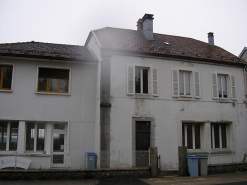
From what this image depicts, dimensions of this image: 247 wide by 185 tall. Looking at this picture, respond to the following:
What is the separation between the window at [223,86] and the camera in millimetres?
16031

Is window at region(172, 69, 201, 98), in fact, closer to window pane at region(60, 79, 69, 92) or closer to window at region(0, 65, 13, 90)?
window pane at region(60, 79, 69, 92)

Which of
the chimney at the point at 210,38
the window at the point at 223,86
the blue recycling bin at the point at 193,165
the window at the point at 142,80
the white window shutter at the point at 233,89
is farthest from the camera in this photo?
the chimney at the point at 210,38

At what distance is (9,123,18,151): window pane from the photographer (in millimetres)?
13578

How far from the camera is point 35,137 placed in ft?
46.0

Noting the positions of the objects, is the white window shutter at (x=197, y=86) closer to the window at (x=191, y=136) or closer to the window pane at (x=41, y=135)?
the window at (x=191, y=136)

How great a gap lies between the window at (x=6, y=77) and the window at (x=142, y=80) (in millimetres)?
6106

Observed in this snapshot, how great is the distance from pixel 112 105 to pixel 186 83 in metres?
4.75

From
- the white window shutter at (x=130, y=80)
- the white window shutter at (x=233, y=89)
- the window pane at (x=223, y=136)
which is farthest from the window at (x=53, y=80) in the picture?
the white window shutter at (x=233, y=89)

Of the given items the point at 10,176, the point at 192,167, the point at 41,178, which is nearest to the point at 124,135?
the point at 192,167

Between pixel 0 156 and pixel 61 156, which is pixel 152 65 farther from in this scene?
pixel 0 156

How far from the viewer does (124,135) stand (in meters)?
13.8

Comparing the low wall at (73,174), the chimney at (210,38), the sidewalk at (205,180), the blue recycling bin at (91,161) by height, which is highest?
the chimney at (210,38)

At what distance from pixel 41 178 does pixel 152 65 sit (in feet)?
26.4

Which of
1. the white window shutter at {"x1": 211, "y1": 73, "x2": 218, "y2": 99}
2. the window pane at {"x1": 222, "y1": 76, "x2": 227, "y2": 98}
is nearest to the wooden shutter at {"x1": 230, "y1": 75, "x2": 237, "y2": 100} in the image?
the window pane at {"x1": 222, "y1": 76, "x2": 227, "y2": 98}
